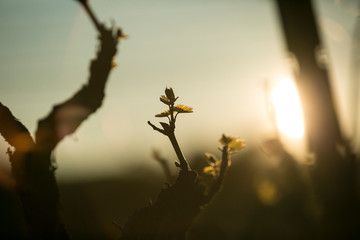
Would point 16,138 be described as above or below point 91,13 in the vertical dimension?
below

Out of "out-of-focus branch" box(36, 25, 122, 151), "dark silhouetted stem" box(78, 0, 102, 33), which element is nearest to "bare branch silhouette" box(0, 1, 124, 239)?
"out-of-focus branch" box(36, 25, 122, 151)

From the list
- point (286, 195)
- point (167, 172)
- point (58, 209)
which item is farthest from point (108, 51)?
point (286, 195)

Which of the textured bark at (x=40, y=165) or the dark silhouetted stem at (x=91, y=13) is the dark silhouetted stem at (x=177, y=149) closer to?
the textured bark at (x=40, y=165)

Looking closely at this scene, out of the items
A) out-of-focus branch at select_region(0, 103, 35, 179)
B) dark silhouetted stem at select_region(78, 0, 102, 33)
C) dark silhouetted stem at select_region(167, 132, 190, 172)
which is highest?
dark silhouetted stem at select_region(78, 0, 102, 33)

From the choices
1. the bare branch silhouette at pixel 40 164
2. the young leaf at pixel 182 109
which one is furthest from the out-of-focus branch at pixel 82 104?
the young leaf at pixel 182 109

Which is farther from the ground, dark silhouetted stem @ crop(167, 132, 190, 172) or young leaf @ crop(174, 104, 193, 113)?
young leaf @ crop(174, 104, 193, 113)

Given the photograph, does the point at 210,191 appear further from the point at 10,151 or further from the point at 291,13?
the point at 291,13

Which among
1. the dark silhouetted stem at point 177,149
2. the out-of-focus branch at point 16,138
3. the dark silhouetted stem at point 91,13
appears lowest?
the dark silhouetted stem at point 177,149

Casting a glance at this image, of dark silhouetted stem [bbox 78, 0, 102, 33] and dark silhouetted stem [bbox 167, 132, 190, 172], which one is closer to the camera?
dark silhouetted stem [bbox 167, 132, 190, 172]

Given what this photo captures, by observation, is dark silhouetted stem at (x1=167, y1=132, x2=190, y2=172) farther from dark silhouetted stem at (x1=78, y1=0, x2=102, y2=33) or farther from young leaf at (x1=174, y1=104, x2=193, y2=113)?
dark silhouetted stem at (x1=78, y1=0, x2=102, y2=33)

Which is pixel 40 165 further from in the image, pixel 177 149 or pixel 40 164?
pixel 177 149

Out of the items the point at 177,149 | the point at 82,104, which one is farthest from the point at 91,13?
the point at 177,149
